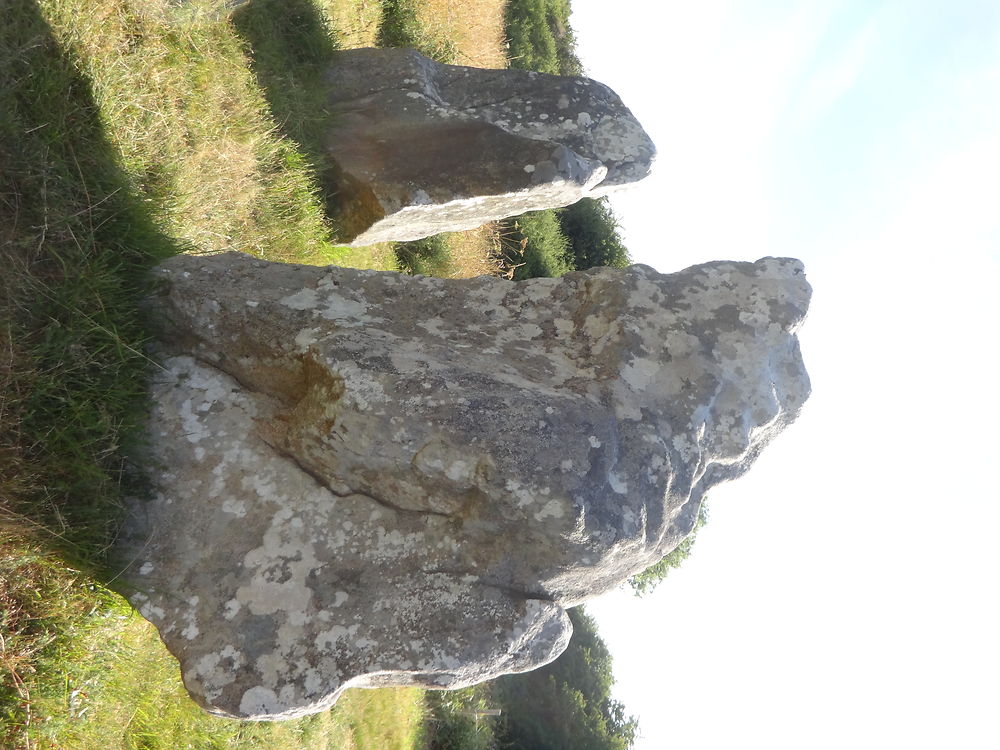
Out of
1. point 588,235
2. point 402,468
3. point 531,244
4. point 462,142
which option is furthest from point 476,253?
point 402,468

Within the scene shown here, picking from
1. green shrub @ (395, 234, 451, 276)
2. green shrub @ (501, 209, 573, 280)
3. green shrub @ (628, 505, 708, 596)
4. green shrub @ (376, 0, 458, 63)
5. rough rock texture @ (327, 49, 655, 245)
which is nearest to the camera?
rough rock texture @ (327, 49, 655, 245)

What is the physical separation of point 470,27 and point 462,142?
5.38 meters

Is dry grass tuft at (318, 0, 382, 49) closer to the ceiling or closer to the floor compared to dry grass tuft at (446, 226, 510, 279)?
closer to the ceiling

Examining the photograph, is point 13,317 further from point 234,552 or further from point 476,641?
point 476,641

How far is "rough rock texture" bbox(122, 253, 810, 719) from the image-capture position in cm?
338

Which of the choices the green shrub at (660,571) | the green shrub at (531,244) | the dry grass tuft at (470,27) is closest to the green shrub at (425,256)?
the green shrub at (531,244)

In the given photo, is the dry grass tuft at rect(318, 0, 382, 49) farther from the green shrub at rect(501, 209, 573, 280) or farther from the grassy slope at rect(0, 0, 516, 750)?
the green shrub at rect(501, 209, 573, 280)

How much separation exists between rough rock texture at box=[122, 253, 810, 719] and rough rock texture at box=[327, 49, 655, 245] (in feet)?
6.70

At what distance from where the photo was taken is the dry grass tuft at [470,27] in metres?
9.30

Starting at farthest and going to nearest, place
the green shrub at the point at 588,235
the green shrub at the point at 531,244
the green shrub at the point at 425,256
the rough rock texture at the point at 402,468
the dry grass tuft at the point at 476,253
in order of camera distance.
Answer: the green shrub at the point at 588,235
the green shrub at the point at 531,244
the dry grass tuft at the point at 476,253
the green shrub at the point at 425,256
the rough rock texture at the point at 402,468

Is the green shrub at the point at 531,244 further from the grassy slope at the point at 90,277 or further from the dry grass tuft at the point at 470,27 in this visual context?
the grassy slope at the point at 90,277

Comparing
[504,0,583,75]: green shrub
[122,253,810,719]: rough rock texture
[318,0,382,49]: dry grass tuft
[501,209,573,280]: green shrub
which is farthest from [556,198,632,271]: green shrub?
[122,253,810,719]: rough rock texture

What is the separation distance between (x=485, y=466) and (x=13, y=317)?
2083mm

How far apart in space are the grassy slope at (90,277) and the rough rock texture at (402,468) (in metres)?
0.29
